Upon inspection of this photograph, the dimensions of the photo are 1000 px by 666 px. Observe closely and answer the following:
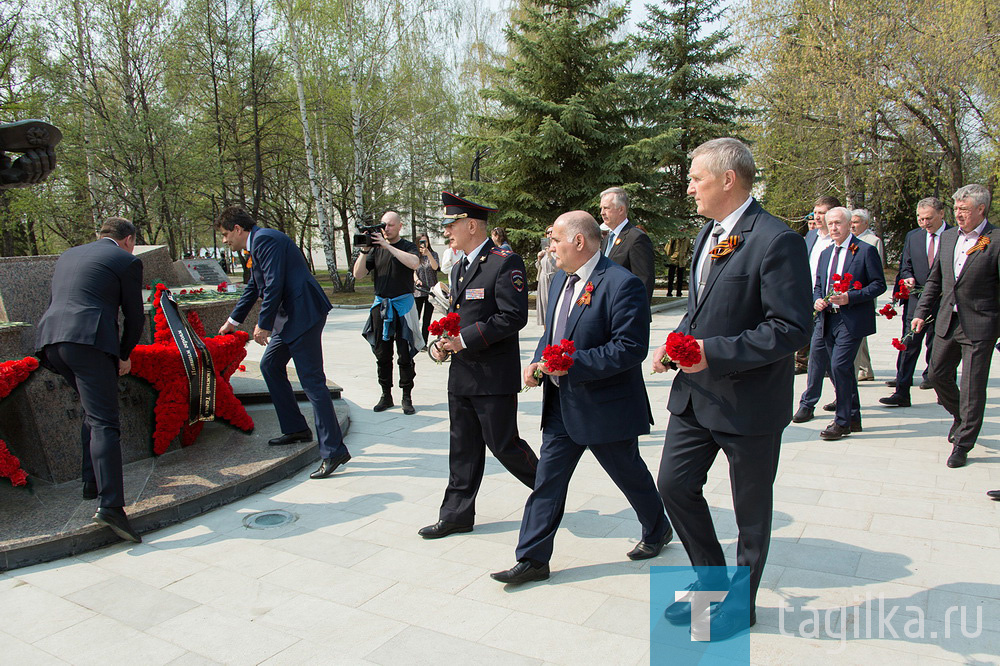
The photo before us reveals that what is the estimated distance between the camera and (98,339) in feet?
13.4

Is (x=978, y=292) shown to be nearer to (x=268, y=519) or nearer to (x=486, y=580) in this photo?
(x=486, y=580)

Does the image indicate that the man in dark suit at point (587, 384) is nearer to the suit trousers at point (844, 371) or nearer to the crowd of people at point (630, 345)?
the crowd of people at point (630, 345)

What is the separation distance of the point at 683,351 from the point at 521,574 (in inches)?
60.0

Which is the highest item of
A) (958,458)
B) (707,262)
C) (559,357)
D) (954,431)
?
(707,262)

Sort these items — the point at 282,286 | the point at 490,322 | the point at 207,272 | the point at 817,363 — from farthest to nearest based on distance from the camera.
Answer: the point at 207,272, the point at 817,363, the point at 282,286, the point at 490,322

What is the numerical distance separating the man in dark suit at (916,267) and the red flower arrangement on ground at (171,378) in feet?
20.8

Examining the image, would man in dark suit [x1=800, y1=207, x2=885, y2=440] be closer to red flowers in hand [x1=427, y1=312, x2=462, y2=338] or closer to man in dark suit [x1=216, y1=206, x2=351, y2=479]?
red flowers in hand [x1=427, y1=312, x2=462, y2=338]

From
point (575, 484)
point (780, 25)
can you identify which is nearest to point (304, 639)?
point (575, 484)

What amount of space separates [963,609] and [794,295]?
176 centimetres

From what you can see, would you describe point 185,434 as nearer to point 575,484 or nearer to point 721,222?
point 575,484

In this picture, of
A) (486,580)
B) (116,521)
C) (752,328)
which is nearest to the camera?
(752,328)

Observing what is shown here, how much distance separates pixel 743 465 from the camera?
277 centimetres

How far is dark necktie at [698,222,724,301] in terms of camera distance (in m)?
2.85

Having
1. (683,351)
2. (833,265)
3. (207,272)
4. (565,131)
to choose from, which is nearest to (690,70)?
(565,131)
